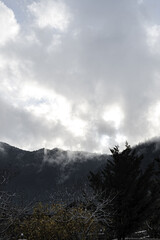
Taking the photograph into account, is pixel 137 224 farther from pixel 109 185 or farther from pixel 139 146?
pixel 139 146

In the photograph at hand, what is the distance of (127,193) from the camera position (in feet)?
64.7

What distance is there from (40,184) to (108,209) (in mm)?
183913

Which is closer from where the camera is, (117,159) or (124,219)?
(124,219)

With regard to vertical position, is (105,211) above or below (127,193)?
below

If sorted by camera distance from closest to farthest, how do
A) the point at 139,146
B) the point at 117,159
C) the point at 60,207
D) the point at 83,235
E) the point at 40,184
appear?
the point at 83,235 → the point at 60,207 → the point at 117,159 → the point at 139,146 → the point at 40,184

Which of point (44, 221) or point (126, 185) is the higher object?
point (126, 185)

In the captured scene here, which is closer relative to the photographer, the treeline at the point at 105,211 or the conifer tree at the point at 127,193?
the treeline at the point at 105,211

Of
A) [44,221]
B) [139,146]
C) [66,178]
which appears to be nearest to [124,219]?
[44,221]

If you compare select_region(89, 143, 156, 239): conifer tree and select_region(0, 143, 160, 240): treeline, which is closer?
select_region(0, 143, 160, 240): treeline

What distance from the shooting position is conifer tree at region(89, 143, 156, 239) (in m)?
19.5

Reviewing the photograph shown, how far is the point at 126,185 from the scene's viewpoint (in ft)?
65.6

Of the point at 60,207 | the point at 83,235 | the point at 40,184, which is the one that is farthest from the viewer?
the point at 40,184

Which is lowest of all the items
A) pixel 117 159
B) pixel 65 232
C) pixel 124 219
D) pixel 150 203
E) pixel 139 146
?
pixel 65 232

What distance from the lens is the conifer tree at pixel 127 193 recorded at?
19.5m
